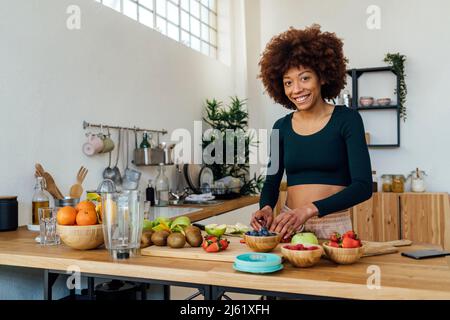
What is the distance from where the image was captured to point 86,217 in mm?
1494

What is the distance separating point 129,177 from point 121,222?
176 cm

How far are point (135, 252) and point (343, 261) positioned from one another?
2.10 ft

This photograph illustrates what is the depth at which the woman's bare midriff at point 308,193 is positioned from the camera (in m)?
1.80

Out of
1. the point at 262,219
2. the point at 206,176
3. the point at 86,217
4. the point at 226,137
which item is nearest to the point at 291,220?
the point at 262,219

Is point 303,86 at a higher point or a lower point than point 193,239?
higher

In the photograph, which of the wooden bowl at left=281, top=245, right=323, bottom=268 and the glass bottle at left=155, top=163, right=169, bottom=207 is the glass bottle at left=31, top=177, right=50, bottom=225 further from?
the wooden bowl at left=281, top=245, right=323, bottom=268

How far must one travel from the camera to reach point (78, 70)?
8.89 feet

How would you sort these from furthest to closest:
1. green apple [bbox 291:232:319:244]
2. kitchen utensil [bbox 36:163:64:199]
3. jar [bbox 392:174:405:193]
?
1. jar [bbox 392:174:405:193]
2. kitchen utensil [bbox 36:163:64:199]
3. green apple [bbox 291:232:319:244]

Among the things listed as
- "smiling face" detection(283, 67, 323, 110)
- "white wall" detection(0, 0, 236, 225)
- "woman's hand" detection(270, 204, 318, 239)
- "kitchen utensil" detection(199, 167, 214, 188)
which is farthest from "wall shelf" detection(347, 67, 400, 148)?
"woman's hand" detection(270, 204, 318, 239)

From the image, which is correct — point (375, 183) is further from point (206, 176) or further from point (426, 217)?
point (206, 176)

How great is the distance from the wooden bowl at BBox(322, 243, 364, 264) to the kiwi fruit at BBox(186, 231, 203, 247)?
1.44 feet

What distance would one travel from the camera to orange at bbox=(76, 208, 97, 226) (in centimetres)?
149

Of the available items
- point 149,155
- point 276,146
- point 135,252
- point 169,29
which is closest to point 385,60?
Result: point 169,29

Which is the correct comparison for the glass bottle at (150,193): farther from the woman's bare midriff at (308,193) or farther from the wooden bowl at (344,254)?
the wooden bowl at (344,254)
